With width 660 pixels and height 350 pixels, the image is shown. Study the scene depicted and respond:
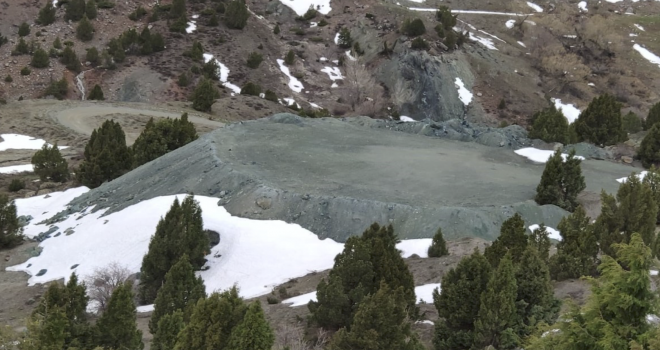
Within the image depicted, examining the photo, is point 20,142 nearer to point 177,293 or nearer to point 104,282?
point 104,282

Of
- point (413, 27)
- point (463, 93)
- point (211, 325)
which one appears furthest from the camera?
point (413, 27)

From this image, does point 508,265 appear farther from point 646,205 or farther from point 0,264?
point 0,264

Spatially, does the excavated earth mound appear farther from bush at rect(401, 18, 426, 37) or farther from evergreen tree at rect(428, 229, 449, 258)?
bush at rect(401, 18, 426, 37)

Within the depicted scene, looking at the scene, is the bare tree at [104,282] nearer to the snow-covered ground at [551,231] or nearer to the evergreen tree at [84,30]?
the snow-covered ground at [551,231]

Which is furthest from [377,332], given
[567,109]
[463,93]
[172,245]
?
[567,109]

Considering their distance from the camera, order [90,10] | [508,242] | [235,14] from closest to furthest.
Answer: [508,242] < [90,10] < [235,14]

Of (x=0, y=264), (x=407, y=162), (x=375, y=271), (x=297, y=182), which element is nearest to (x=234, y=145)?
(x=297, y=182)
